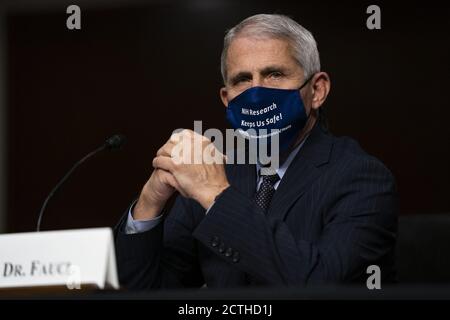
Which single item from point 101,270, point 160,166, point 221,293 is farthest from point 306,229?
point 221,293

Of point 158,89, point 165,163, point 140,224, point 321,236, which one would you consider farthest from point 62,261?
point 158,89

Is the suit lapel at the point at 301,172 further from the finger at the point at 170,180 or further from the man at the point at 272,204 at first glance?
the finger at the point at 170,180

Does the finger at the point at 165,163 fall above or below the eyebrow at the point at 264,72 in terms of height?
below

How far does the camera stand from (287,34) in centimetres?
182

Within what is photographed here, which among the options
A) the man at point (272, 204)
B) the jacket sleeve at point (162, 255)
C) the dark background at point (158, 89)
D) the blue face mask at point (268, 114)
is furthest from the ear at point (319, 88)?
the dark background at point (158, 89)

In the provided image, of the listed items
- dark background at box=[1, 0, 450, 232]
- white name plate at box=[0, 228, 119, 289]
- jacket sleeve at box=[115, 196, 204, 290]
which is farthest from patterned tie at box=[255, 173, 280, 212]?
dark background at box=[1, 0, 450, 232]

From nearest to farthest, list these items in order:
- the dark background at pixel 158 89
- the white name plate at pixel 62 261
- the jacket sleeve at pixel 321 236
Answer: the white name plate at pixel 62 261, the jacket sleeve at pixel 321 236, the dark background at pixel 158 89

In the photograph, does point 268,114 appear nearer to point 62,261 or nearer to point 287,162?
point 287,162

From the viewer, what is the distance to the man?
146 centimetres

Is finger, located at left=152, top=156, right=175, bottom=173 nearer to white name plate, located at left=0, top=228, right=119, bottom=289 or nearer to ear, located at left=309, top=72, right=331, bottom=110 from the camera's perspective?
white name plate, located at left=0, top=228, right=119, bottom=289

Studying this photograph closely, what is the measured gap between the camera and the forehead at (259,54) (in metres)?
1.80

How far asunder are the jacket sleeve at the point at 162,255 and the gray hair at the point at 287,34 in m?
0.45

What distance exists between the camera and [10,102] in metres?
3.73

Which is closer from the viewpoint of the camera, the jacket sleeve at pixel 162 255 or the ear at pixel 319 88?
the jacket sleeve at pixel 162 255
